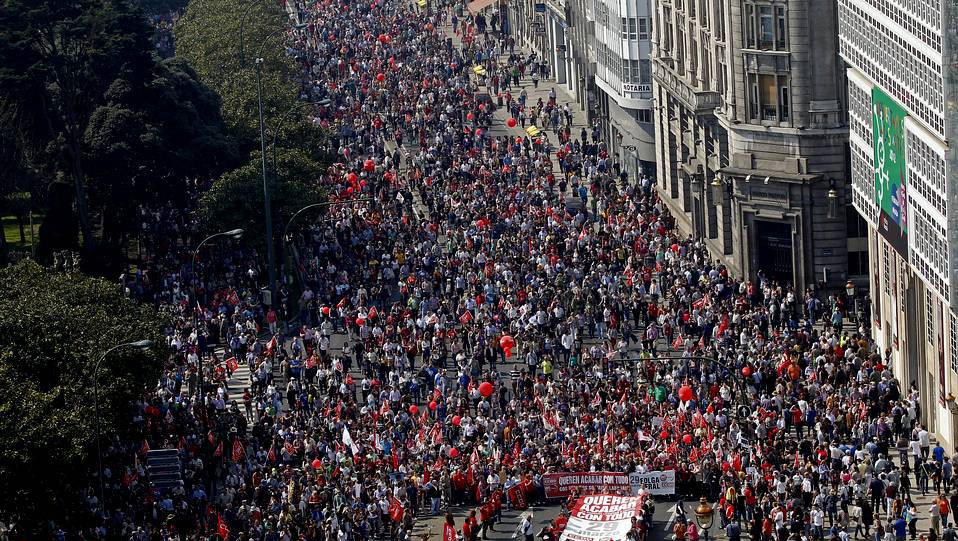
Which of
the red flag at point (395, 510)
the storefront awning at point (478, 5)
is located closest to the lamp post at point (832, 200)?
the red flag at point (395, 510)

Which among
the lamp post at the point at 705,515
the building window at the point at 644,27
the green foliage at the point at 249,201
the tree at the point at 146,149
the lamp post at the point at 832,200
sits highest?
the building window at the point at 644,27

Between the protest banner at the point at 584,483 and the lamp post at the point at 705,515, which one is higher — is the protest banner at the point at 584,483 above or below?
above

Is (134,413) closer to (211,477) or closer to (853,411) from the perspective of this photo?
(211,477)

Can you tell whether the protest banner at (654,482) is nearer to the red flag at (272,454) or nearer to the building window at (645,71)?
the red flag at (272,454)

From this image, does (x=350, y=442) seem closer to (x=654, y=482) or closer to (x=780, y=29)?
(x=654, y=482)

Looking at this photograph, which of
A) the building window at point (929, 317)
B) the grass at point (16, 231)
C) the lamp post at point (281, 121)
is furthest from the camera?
the grass at point (16, 231)

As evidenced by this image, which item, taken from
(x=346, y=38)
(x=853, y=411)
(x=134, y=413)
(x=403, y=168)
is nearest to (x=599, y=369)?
(x=853, y=411)

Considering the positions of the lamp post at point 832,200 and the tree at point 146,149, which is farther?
the tree at point 146,149

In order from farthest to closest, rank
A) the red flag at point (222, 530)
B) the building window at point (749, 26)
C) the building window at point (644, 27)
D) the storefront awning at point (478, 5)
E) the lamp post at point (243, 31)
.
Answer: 1. the storefront awning at point (478, 5)
2. the lamp post at point (243, 31)
3. the building window at point (644, 27)
4. the building window at point (749, 26)
5. the red flag at point (222, 530)
